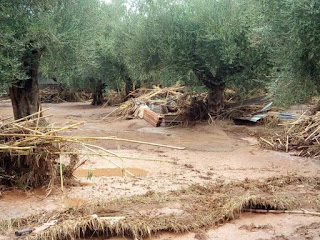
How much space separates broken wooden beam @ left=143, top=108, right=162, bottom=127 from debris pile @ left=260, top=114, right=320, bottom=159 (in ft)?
17.6

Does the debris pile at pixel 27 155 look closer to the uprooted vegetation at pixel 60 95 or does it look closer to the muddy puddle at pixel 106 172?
the muddy puddle at pixel 106 172

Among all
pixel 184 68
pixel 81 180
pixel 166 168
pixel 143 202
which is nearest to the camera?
pixel 143 202

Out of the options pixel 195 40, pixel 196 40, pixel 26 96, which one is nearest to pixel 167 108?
pixel 195 40

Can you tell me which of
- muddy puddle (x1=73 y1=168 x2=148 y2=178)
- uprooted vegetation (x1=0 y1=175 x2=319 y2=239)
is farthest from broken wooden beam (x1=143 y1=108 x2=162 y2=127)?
uprooted vegetation (x1=0 y1=175 x2=319 y2=239)

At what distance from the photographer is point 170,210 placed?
5.43 m

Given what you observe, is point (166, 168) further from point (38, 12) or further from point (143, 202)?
point (38, 12)

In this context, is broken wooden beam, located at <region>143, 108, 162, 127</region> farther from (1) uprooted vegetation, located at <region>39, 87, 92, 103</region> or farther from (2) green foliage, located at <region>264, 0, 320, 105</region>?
(1) uprooted vegetation, located at <region>39, 87, 92, 103</region>

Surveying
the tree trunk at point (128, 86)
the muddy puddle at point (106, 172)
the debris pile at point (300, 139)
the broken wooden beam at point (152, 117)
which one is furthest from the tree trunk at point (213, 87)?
the tree trunk at point (128, 86)

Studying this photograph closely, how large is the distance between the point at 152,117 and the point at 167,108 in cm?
126

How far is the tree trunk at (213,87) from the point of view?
1452cm

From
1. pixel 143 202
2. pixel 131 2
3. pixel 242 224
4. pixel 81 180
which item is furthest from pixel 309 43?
pixel 131 2

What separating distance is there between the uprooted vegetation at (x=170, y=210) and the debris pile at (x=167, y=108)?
28.9ft

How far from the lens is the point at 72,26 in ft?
32.8

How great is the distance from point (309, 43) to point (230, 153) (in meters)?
4.70
